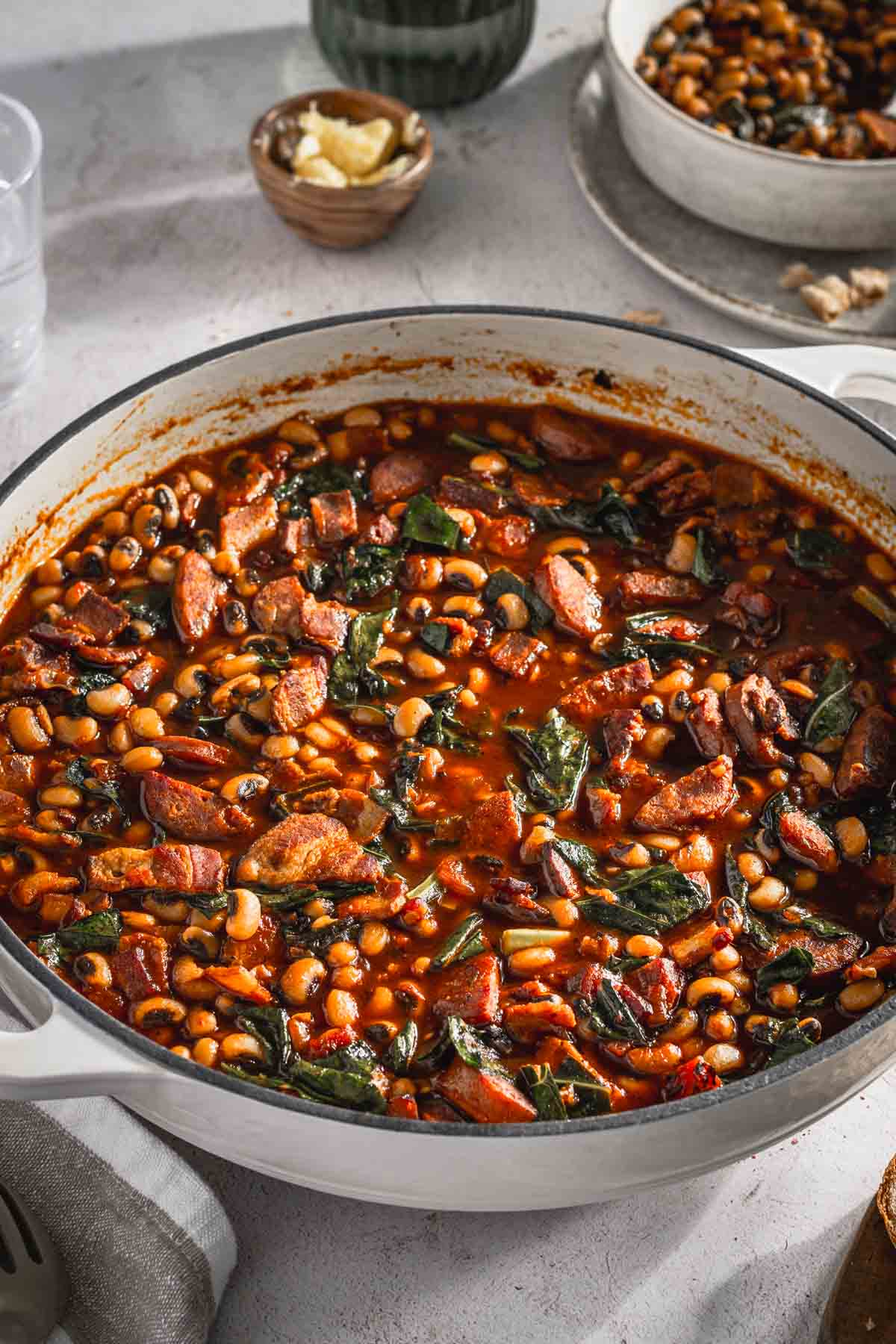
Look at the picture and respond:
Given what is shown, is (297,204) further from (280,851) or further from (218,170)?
(280,851)

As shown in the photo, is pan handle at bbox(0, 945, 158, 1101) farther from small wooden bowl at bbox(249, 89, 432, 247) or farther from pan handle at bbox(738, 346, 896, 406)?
small wooden bowl at bbox(249, 89, 432, 247)

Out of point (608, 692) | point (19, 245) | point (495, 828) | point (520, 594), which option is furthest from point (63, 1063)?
point (19, 245)

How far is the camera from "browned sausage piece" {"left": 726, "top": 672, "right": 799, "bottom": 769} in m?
3.50

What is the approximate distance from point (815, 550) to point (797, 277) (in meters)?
1.37

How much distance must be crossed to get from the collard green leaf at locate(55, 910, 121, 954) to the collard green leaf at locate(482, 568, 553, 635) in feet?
4.04

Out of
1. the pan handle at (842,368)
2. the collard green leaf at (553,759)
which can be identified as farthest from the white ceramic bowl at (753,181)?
the collard green leaf at (553,759)

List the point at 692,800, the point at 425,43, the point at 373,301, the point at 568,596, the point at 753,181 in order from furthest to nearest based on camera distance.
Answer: the point at 425,43
the point at 373,301
the point at 753,181
the point at 568,596
the point at 692,800

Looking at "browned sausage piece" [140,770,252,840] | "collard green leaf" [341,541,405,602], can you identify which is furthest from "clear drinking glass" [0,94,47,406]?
"browned sausage piece" [140,770,252,840]

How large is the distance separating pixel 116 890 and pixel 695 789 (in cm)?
125

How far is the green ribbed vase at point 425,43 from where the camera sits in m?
5.24

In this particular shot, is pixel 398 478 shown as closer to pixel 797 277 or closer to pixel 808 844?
pixel 808 844

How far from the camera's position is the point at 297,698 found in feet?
11.6

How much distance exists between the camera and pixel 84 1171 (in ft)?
10.2

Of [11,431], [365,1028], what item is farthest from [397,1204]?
[11,431]
